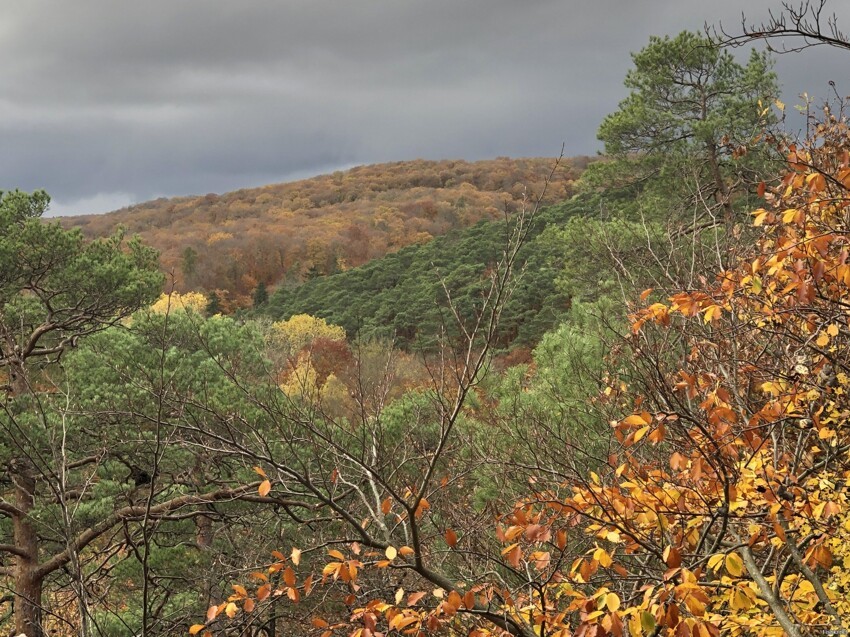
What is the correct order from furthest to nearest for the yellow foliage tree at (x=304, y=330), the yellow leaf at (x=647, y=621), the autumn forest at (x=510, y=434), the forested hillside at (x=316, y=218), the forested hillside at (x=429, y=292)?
the forested hillside at (x=316, y=218)
the yellow foliage tree at (x=304, y=330)
the forested hillside at (x=429, y=292)
the autumn forest at (x=510, y=434)
the yellow leaf at (x=647, y=621)

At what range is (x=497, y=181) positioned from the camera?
88.2m

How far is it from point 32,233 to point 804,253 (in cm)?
967

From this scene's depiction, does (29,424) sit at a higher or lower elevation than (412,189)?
lower

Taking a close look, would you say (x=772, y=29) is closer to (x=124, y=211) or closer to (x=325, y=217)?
(x=325, y=217)

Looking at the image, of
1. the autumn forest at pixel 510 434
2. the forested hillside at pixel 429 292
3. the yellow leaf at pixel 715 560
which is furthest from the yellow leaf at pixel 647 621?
the forested hillside at pixel 429 292

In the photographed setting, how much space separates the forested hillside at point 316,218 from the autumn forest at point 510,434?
29.1 meters

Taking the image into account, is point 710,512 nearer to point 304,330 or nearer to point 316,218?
point 304,330

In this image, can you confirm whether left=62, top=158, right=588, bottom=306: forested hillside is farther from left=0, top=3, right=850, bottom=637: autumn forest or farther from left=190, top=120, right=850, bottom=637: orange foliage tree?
left=190, top=120, right=850, bottom=637: orange foliage tree

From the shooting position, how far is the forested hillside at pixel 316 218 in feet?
178

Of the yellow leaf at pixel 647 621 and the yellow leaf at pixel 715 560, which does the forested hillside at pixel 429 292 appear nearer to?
the yellow leaf at pixel 715 560

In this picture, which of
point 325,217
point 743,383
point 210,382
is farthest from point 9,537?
point 325,217

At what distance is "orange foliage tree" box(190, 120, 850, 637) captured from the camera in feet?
8.21

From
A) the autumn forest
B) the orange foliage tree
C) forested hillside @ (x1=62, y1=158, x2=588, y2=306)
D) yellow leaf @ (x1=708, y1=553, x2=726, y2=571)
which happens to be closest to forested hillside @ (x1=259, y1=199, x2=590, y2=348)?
the autumn forest

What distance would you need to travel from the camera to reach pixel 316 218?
250 feet
